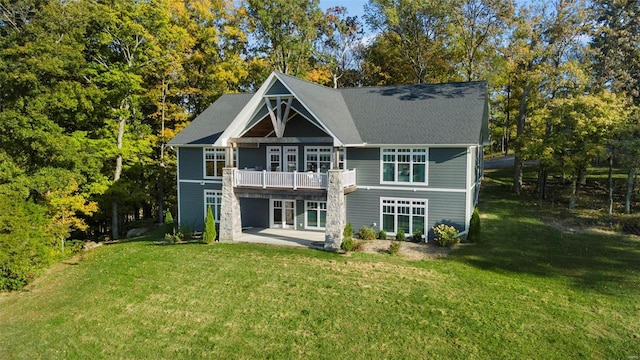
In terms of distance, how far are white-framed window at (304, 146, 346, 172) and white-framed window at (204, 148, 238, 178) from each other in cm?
422

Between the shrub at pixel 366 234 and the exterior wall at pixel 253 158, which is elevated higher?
the exterior wall at pixel 253 158

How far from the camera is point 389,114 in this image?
2153cm

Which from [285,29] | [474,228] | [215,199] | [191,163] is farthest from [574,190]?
[285,29]

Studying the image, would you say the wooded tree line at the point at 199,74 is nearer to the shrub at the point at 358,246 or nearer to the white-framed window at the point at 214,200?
the white-framed window at the point at 214,200

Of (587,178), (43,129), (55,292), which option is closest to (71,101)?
(43,129)

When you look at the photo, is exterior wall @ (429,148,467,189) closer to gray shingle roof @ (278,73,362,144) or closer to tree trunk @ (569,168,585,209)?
gray shingle roof @ (278,73,362,144)

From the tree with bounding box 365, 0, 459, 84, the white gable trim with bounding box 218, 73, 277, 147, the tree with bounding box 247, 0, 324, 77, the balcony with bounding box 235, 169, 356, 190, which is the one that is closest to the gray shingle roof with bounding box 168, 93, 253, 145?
the white gable trim with bounding box 218, 73, 277, 147

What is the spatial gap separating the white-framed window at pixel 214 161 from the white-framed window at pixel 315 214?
193 inches

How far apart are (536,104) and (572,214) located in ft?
32.1

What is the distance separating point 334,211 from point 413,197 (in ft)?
13.3

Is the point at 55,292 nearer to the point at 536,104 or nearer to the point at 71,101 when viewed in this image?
the point at 71,101

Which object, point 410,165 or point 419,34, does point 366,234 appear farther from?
point 419,34

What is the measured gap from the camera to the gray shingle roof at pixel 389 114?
742 inches

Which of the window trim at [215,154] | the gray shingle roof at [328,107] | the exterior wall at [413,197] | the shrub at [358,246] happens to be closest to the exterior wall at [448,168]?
the exterior wall at [413,197]
